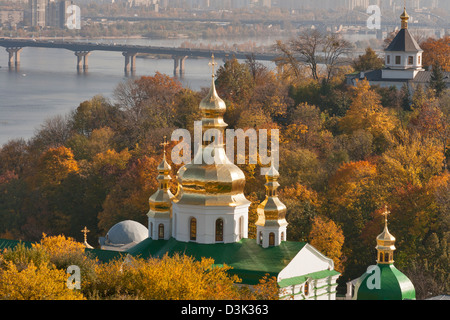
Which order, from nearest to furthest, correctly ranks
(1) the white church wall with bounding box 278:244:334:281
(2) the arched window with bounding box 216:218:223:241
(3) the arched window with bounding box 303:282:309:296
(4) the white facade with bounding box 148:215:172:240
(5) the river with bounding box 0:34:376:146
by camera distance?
(1) the white church wall with bounding box 278:244:334:281 → (3) the arched window with bounding box 303:282:309:296 → (2) the arched window with bounding box 216:218:223:241 → (4) the white facade with bounding box 148:215:172:240 → (5) the river with bounding box 0:34:376:146

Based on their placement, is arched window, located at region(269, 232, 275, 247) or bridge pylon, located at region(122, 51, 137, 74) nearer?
arched window, located at region(269, 232, 275, 247)

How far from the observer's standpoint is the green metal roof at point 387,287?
88.9ft

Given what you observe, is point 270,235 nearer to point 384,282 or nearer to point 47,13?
point 384,282

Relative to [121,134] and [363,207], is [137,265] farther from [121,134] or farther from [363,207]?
[121,134]

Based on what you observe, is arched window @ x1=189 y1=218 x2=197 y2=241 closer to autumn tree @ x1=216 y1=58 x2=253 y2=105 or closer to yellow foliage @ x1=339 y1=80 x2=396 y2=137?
yellow foliage @ x1=339 y1=80 x2=396 y2=137

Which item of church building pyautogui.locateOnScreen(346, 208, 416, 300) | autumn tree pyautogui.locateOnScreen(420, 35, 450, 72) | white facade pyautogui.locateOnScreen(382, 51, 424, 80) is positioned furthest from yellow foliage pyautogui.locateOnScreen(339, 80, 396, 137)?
church building pyautogui.locateOnScreen(346, 208, 416, 300)

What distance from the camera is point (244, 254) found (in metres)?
28.6

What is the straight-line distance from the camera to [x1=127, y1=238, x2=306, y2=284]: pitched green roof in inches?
1105

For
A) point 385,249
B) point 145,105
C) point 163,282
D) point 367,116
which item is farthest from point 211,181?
point 145,105

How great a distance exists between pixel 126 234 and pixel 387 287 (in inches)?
444

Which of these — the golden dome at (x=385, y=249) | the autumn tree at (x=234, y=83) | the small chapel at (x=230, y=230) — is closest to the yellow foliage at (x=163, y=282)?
the small chapel at (x=230, y=230)

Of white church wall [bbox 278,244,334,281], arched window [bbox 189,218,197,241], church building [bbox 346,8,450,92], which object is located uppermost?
church building [bbox 346,8,450,92]

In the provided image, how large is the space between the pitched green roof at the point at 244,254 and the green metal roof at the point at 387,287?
1.71m

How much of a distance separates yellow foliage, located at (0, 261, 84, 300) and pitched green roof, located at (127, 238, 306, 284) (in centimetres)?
552
